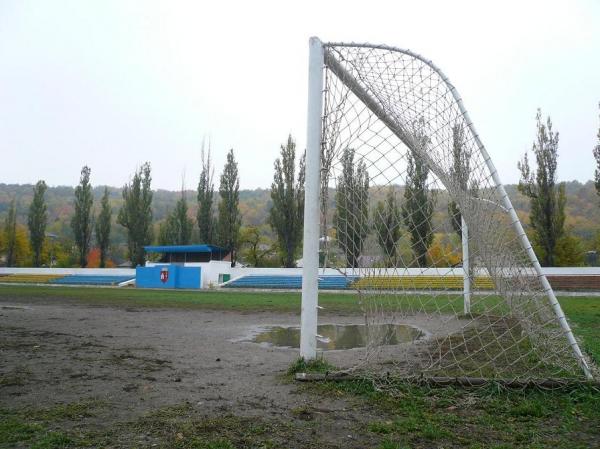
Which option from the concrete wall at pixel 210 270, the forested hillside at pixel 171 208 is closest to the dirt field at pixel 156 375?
the concrete wall at pixel 210 270

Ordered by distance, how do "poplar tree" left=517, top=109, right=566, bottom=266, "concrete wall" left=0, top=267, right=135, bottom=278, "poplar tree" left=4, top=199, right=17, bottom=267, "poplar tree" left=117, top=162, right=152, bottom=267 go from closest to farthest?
"poplar tree" left=517, top=109, right=566, bottom=266 < "concrete wall" left=0, top=267, right=135, bottom=278 < "poplar tree" left=117, top=162, right=152, bottom=267 < "poplar tree" left=4, top=199, right=17, bottom=267

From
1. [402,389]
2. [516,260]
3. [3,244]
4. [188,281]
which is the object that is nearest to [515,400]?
[402,389]

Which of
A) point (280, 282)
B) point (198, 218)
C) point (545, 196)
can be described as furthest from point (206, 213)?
point (545, 196)

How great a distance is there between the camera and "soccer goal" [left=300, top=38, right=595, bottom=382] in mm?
4293

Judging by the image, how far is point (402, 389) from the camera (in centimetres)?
392

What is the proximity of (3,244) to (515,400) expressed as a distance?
6524 centimetres

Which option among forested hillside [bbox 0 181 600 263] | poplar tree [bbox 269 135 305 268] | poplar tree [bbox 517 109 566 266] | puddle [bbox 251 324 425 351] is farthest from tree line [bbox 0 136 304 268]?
puddle [bbox 251 324 425 351]

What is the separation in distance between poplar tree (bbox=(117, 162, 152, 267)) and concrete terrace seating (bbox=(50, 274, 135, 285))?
4.69 m

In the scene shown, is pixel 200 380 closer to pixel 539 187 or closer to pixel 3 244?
pixel 539 187

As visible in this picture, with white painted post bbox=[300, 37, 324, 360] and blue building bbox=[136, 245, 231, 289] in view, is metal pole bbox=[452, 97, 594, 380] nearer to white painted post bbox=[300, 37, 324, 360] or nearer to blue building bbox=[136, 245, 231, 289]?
white painted post bbox=[300, 37, 324, 360]

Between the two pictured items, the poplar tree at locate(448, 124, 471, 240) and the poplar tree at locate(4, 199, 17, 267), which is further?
the poplar tree at locate(4, 199, 17, 267)

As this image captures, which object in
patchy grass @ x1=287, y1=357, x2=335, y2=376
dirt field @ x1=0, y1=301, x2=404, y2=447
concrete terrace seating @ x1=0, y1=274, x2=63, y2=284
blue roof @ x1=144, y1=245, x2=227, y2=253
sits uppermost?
blue roof @ x1=144, y1=245, x2=227, y2=253

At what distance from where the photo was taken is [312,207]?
15.3 feet

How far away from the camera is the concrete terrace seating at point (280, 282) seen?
1187 inches
